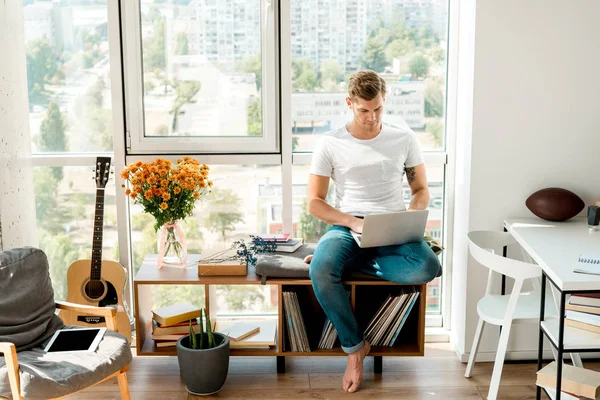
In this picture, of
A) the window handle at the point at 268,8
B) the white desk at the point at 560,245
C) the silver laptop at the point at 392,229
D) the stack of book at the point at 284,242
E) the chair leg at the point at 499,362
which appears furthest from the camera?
the window handle at the point at 268,8

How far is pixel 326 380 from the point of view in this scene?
3.38 m

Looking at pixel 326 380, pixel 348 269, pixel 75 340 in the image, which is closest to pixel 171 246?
pixel 75 340

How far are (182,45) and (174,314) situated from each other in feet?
4.39

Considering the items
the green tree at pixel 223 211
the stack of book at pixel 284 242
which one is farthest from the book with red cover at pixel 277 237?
the green tree at pixel 223 211

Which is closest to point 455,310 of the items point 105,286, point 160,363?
point 160,363

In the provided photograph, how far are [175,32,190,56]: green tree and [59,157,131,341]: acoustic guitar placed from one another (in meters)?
0.65

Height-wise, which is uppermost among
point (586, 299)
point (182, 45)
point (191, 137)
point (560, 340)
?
point (182, 45)

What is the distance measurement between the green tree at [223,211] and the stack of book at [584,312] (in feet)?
A: 5.97

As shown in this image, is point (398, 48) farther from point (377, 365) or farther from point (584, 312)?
point (584, 312)

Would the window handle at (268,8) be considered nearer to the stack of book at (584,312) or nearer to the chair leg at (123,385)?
the chair leg at (123,385)

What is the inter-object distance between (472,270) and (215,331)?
1.29m

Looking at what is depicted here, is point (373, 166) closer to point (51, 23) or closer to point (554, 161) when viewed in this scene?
point (554, 161)

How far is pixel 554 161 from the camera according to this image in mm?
3443

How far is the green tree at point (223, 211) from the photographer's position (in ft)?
12.5
